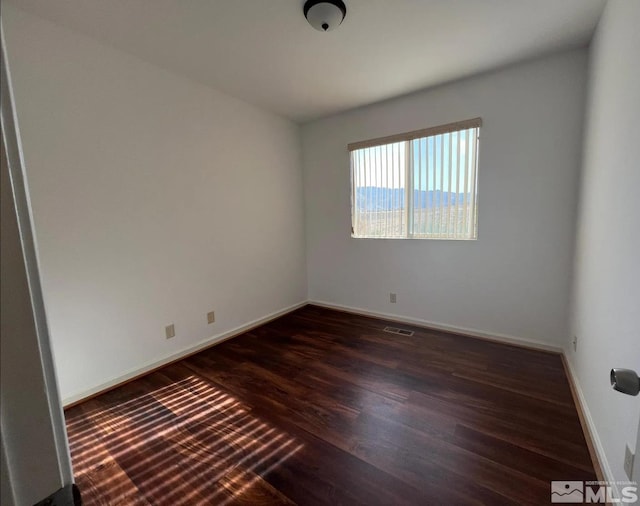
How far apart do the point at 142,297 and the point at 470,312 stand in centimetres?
312

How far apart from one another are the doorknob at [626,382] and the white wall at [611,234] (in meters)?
0.23

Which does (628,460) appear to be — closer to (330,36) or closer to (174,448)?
(174,448)

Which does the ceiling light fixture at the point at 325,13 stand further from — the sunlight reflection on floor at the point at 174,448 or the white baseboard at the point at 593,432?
the white baseboard at the point at 593,432

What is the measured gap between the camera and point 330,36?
2119 millimetres

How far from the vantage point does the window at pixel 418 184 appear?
9.54 feet

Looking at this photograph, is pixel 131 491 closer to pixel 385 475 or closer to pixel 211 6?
pixel 385 475

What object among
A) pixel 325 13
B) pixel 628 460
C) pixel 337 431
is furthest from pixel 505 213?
pixel 337 431

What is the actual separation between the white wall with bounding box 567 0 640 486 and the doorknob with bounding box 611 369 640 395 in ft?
0.75

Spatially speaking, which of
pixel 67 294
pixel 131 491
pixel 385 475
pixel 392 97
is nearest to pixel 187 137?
pixel 67 294

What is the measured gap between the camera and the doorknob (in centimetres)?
77

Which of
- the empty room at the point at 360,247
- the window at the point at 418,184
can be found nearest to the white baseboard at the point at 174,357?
the empty room at the point at 360,247

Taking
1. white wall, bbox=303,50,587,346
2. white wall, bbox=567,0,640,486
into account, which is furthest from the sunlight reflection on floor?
white wall, bbox=303,50,587,346

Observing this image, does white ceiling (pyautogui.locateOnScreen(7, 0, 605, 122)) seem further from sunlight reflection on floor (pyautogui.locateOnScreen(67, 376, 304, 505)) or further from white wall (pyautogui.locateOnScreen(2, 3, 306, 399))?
sunlight reflection on floor (pyautogui.locateOnScreen(67, 376, 304, 505))

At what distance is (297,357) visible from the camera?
2.69 metres
